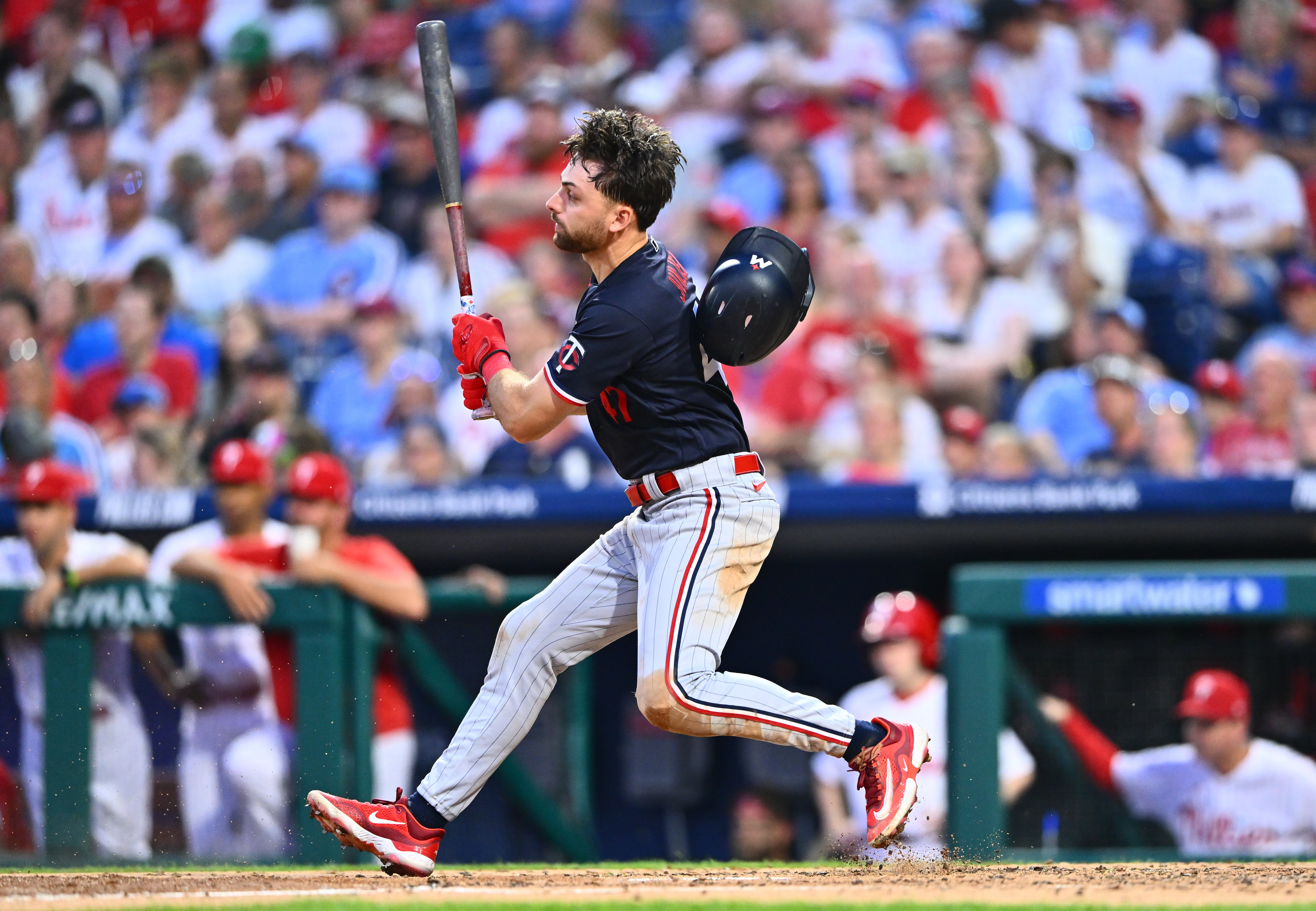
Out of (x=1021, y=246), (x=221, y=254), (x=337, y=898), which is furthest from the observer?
(x=221, y=254)

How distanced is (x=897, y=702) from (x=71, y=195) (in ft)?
20.2

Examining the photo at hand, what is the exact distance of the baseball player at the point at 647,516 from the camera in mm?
3383

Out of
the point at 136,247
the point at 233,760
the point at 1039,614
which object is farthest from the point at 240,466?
the point at 136,247

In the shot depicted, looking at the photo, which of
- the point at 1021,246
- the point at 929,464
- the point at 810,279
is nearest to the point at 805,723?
the point at 810,279

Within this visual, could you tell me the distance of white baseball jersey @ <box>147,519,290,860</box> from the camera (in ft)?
16.7

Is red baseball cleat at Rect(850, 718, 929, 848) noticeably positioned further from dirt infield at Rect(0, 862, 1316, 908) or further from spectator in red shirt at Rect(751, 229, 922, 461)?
spectator in red shirt at Rect(751, 229, 922, 461)

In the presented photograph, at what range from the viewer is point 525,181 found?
8.43 m

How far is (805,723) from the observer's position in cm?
346

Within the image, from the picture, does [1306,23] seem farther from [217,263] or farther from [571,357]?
[571,357]

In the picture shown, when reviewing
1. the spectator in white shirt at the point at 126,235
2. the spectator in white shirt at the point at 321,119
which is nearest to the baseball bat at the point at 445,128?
the spectator in white shirt at the point at 321,119

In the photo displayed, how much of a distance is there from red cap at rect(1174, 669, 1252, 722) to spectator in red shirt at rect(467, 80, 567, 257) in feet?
14.4

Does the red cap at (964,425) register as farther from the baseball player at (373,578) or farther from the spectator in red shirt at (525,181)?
the spectator in red shirt at (525,181)

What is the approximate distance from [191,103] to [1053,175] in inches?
207

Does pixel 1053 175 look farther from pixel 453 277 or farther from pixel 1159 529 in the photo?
pixel 453 277
